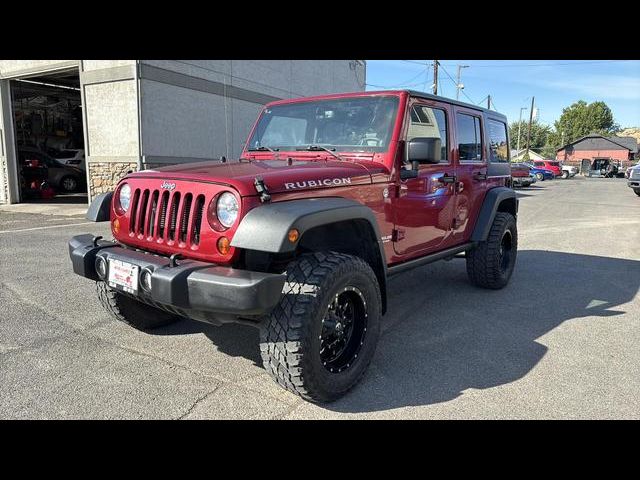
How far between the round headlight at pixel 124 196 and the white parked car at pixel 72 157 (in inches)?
628

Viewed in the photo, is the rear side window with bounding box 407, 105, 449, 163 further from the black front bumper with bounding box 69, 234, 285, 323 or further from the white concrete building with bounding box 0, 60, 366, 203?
the white concrete building with bounding box 0, 60, 366, 203

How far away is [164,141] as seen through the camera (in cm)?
1180

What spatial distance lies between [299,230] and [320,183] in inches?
21.5

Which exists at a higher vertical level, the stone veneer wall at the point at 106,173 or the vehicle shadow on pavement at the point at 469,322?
the stone veneer wall at the point at 106,173

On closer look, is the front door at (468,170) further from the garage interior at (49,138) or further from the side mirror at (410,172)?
the garage interior at (49,138)

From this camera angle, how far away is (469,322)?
4.23 m

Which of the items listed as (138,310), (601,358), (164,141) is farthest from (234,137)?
(601,358)

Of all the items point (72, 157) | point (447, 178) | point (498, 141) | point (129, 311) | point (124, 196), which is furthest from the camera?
point (72, 157)

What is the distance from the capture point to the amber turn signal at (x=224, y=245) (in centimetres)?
257

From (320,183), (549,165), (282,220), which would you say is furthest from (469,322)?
(549,165)

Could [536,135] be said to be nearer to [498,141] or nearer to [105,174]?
[105,174]

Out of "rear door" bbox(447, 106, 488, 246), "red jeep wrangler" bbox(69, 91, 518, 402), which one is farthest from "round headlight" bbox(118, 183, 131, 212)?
"rear door" bbox(447, 106, 488, 246)

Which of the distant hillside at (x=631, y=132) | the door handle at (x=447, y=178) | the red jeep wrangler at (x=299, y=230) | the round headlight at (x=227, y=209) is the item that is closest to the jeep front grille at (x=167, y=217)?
the red jeep wrangler at (x=299, y=230)
